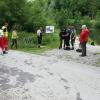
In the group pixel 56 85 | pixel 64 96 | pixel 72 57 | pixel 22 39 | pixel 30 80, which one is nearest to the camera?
pixel 64 96

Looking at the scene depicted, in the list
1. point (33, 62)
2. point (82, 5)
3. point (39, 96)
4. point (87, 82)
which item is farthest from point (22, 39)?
point (82, 5)

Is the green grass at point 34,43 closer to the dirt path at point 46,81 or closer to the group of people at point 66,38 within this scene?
the group of people at point 66,38

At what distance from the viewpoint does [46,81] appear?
14430mm

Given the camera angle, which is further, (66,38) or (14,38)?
A: (14,38)

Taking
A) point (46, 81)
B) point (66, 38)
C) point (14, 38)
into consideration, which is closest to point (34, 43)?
point (14, 38)

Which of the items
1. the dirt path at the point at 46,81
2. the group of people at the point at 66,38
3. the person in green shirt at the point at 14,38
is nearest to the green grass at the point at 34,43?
the person in green shirt at the point at 14,38

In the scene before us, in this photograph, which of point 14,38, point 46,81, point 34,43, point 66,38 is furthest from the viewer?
point 34,43

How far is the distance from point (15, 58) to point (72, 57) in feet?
12.9

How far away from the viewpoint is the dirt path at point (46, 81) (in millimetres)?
11984

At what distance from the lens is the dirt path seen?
12.0 metres

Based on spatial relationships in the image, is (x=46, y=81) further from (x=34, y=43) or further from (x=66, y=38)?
(x=34, y=43)

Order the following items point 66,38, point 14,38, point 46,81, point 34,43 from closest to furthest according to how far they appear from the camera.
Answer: point 46,81 → point 66,38 → point 14,38 → point 34,43

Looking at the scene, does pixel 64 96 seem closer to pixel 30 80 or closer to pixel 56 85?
pixel 56 85

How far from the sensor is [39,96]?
11859mm
